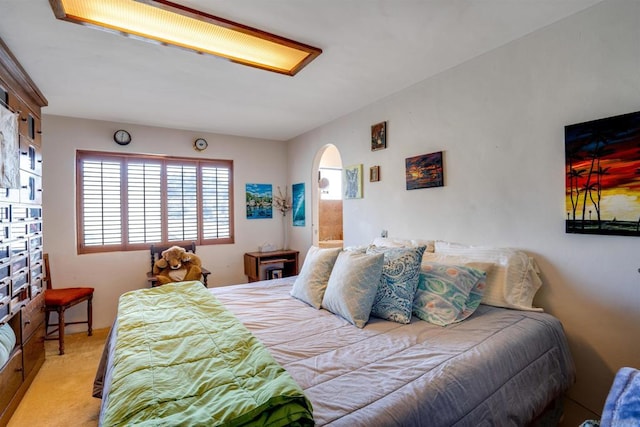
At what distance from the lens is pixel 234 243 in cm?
452

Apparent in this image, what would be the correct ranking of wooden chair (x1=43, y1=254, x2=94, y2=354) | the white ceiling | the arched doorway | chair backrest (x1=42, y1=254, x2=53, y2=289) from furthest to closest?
the arched doorway < chair backrest (x1=42, y1=254, x2=53, y2=289) < wooden chair (x1=43, y1=254, x2=94, y2=354) < the white ceiling

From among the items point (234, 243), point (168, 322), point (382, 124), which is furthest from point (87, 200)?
point (382, 124)

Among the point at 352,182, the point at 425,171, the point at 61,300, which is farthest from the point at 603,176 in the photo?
the point at 61,300

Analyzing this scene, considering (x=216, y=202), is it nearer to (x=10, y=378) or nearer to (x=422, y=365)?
(x=10, y=378)

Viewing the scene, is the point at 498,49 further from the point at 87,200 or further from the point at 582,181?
the point at 87,200

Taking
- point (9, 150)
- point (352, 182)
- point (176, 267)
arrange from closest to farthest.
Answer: point (9, 150), point (352, 182), point (176, 267)

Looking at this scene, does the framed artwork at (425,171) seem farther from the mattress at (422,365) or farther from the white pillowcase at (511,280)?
the mattress at (422,365)

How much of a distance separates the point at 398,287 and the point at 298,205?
9.50 ft

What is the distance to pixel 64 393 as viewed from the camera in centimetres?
235

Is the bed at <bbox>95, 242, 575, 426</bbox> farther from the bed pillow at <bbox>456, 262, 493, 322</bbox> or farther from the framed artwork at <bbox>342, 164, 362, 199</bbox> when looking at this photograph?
the framed artwork at <bbox>342, 164, 362, 199</bbox>

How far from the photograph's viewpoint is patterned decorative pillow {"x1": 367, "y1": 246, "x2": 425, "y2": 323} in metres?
1.82

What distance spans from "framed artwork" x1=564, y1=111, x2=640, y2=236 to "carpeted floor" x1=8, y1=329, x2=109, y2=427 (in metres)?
3.28

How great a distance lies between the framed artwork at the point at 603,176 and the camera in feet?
5.14

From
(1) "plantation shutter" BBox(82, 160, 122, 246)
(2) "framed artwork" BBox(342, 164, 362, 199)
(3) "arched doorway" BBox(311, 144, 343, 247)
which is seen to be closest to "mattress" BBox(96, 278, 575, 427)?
(2) "framed artwork" BBox(342, 164, 362, 199)
